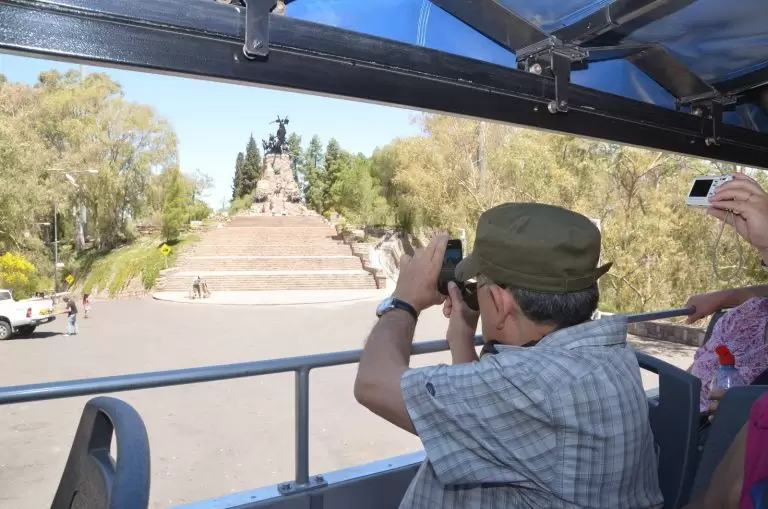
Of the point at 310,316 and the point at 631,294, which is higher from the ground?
the point at 631,294

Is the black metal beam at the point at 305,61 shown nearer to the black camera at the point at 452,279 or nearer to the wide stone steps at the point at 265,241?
the black camera at the point at 452,279

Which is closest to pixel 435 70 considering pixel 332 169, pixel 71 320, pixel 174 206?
pixel 71 320

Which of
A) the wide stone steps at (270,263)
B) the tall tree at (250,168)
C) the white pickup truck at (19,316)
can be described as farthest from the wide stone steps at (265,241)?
the tall tree at (250,168)

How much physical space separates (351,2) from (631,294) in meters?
12.9

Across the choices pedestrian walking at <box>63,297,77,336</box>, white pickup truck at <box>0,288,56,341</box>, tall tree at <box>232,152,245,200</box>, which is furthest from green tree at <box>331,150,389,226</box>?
white pickup truck at <box>0,288,56,341</box>

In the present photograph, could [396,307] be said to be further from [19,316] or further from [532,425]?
[19,316]

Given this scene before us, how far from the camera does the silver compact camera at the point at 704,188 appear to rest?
71.5 inches

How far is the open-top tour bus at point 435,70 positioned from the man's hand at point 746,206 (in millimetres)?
406

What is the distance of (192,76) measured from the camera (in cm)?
152

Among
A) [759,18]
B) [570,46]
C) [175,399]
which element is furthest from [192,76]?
[175,399]

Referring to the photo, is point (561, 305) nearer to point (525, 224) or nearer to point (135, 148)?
point (525, 224)

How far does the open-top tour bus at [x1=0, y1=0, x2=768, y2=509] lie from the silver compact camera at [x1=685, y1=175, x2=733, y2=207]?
52cm

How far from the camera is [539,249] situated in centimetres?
103

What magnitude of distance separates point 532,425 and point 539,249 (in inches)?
11.4
